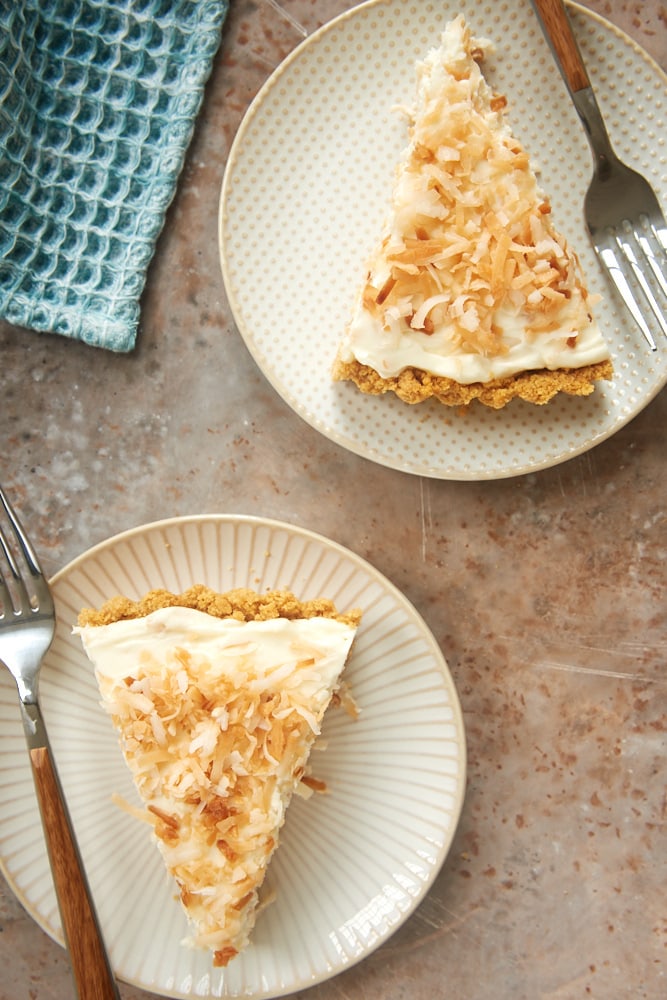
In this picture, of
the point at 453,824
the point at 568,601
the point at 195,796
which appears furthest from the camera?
the point at 568,601

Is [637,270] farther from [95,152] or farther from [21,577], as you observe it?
[21,577]

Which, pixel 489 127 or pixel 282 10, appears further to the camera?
pixel 282 10

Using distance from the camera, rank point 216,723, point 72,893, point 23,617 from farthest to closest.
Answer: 1. point 23,617
2. point 72,893
3. point 216,723

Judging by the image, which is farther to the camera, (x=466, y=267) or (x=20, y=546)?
(x=20, y=546)

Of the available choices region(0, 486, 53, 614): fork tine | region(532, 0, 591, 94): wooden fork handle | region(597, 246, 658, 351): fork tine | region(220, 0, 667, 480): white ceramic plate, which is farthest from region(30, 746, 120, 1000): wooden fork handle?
region(532, 0, 591, 94): wooden fork handle

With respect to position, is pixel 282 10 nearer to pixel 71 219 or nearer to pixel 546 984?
pixel 71 219

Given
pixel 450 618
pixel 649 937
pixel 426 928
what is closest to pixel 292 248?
pixel 450 618

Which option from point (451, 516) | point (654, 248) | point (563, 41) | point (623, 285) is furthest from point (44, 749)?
point (563, 41)

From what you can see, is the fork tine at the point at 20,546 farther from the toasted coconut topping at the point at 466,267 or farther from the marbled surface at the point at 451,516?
the toasted coconut topping at the point at 466,267
